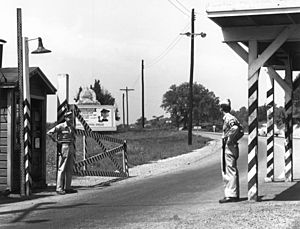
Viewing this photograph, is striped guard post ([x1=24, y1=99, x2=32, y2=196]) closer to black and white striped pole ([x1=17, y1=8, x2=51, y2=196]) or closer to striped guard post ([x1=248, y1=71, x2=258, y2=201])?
black and white striped pole ([x1=17, y1=8, x2=51, y2=196])

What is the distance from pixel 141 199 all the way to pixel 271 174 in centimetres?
518

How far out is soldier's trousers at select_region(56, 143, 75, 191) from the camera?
13383 millimetres

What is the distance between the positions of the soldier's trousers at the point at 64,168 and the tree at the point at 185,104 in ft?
376

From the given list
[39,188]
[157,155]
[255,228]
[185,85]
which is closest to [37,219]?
[255,228]

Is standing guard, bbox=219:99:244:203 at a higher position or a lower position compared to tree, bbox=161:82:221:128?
lower

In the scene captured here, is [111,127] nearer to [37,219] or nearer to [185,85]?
[37,219]

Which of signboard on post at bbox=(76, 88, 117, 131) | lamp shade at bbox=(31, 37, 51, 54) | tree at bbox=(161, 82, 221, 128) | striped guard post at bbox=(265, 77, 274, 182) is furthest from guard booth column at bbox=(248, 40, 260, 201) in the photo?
tree at bbox=(161, 82, 221, 128)

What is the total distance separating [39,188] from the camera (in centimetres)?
1448

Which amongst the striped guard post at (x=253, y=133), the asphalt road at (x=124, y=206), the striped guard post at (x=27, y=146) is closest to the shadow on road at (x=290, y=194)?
the striped guard post at (x=253, y=133)

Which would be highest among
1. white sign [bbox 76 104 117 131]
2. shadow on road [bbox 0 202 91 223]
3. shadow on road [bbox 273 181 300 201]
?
white sign [bbox 76 104 117 131]

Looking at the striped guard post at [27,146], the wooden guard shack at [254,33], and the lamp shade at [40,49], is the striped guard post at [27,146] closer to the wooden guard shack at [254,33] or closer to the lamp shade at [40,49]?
the lamp shade at [40,49]

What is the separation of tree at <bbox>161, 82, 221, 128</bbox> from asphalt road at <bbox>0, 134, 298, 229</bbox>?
4478 inches

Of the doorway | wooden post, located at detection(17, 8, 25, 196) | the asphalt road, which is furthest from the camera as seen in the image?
the doorway

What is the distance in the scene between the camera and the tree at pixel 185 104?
12962 centimetres
